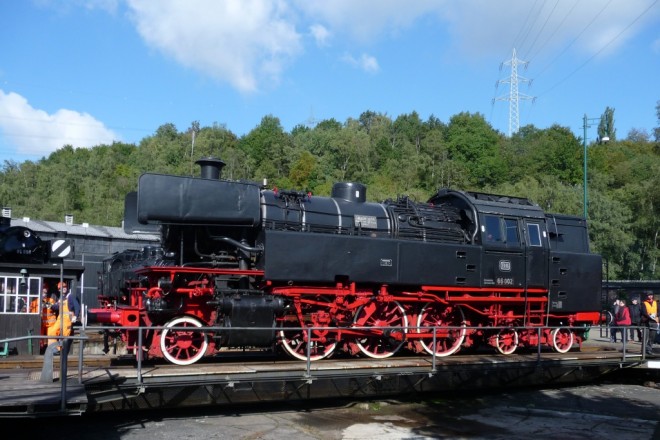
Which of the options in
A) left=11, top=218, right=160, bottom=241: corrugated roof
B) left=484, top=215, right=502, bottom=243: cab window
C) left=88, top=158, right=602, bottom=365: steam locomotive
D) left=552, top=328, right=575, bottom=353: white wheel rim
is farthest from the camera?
left=11, top=218, right=160, bottom=241: corrugated roof

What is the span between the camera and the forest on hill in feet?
196

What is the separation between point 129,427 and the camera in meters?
9.71

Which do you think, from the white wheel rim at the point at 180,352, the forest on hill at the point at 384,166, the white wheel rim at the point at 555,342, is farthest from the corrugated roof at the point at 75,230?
the forest on hill at the point at 384,166

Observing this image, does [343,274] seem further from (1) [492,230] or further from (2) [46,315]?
(2) [46,315]

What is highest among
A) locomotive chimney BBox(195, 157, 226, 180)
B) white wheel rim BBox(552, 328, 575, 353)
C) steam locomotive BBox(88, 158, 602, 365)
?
locomotive chimney BBox(195, 157, 226, 180)

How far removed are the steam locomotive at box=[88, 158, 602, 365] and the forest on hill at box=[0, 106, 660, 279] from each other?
39453mm

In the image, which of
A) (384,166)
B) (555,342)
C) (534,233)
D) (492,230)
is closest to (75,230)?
(492,230)

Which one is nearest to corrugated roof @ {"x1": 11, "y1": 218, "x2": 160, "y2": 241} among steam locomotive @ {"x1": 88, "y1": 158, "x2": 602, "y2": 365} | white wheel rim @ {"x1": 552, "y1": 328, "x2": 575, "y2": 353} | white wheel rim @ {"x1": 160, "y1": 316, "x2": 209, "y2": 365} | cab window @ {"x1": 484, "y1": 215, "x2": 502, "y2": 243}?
steam locomotive @ {"x1": 88, "y1": 158, "x2": 602, "y2": 365}

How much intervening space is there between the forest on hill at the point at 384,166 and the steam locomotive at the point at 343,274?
39.5 meters

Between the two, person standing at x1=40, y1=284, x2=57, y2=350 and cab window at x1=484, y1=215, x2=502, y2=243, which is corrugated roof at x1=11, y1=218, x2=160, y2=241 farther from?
cab window at x1=484, y1=215, x2=502, y2=243

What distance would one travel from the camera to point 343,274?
12.8m

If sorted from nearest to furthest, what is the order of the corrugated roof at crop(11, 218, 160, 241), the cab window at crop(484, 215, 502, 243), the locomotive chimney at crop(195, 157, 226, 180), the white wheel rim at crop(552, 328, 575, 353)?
the locomotive chimney at crop(195, 157, 226, 180) < the cab window at crop(484, 215, 502, 243) < the white wheel rim at crop(552, 328, 575, 353) < the corrugated roof at crop(11, 218, 160, 241)

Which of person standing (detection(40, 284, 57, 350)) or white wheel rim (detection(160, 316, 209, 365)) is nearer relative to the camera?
white wheel rim (detection(160, 316, 209, 365))

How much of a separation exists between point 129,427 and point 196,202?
4.07 m
